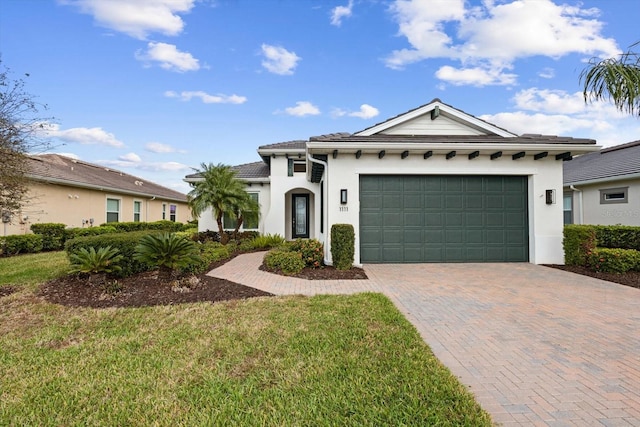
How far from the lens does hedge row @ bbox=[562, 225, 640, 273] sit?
306 inches

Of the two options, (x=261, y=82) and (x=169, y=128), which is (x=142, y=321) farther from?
(x=169, y=128)

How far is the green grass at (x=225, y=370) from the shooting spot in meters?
2.46

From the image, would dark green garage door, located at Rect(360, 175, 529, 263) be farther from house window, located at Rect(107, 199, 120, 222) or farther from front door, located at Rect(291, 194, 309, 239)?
house window, located at Rect(107, 199, 120, 222)

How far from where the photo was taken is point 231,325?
14.5ft

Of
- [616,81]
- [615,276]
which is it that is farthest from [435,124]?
[615,276]

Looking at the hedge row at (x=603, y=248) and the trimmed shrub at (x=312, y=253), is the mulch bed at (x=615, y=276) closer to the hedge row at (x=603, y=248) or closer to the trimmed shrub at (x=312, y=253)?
the hedge row at (x=603, y=248)

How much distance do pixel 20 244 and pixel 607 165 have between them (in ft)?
83.2

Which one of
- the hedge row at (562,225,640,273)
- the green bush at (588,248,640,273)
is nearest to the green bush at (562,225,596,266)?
the hedge row at (562,225,640,273)

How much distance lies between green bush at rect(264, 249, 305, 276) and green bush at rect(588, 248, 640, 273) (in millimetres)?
8102

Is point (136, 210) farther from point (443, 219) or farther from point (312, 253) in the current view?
point (443, 219)

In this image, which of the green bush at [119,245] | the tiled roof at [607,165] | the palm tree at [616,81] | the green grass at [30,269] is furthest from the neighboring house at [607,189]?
the green grass at [30,269]

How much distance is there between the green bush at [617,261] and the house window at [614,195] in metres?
5.92

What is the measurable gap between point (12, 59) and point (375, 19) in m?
10.6

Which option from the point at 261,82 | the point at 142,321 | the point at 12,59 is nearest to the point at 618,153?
the point at 261,82
